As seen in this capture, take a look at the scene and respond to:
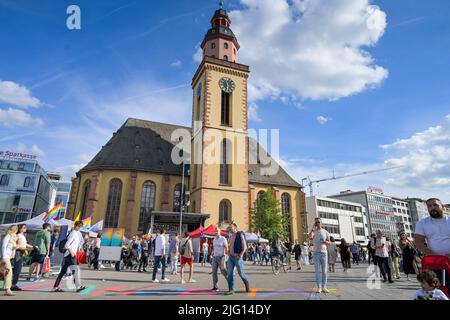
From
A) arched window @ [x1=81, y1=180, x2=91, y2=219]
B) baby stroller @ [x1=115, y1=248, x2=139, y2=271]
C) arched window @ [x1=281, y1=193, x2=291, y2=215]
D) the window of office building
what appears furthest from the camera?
the window of office building

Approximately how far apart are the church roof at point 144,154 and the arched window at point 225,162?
5.21 metres

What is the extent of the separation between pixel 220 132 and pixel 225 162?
349 cm

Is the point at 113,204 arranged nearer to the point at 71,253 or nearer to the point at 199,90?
the point at 199,90

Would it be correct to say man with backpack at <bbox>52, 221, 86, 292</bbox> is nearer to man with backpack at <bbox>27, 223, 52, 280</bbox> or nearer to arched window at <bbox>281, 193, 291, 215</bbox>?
man with backpack at <bbox>27, 223, 52, 280</bbox>

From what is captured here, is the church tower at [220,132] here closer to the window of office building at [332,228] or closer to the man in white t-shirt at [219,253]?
the man in white t-shirt at [219,253]

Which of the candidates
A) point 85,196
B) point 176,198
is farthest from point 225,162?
point 85,196

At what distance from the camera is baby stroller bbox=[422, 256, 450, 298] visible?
3.95m

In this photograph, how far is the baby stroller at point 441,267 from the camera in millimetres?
3945

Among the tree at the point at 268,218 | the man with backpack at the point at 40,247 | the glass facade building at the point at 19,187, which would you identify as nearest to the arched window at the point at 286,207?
the tree at the point at 268,218

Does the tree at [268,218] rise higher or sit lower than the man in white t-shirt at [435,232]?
higher

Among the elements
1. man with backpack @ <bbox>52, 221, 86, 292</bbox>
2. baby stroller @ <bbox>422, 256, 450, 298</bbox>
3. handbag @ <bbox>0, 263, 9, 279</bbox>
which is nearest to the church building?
man with backpack @ <bbox>52, 221, 86, 292</bbox>

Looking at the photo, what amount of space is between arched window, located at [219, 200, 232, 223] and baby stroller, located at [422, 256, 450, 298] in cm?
2628
